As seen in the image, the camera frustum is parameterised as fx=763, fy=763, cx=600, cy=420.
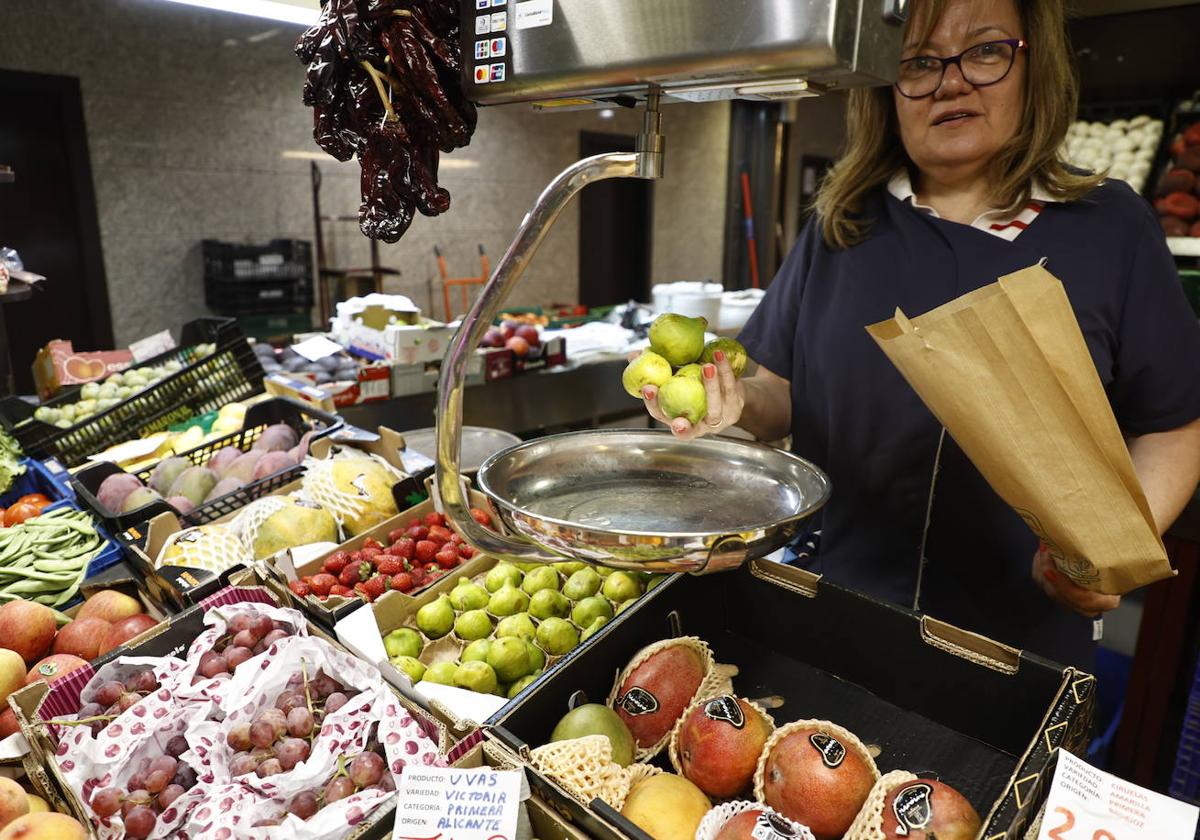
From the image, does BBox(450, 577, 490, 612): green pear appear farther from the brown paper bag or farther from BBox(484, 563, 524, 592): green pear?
the brown paper bag

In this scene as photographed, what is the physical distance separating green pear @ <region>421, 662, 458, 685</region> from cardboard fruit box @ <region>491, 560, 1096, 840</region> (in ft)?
0.92

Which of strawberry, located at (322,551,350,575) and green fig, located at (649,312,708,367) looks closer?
green fig, located at (649,312,708,367)

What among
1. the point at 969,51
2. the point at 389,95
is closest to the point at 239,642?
the point at 389,95

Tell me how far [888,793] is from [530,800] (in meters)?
0.46

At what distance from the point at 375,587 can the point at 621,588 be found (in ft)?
1.79

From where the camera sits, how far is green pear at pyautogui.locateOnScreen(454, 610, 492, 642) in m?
1.57

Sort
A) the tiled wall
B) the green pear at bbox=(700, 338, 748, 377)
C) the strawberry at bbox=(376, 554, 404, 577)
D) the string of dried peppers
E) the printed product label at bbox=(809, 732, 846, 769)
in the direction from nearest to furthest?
the string of dried peppers < the printed product label at bbox=(809, 732, 846, 769) < the green pear at bbox=(700, 338, 748, 377) < the strawberry at bbox=(376, 554, 404, 577) < the tiled wall

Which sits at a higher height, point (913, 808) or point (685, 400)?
point (685, 400)

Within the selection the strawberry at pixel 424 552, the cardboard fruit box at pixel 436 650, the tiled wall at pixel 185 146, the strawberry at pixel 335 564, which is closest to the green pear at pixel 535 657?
the cardboard fruit box at pixel 436 650

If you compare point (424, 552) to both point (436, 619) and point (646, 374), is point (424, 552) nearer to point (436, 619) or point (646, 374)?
point (436, 619)

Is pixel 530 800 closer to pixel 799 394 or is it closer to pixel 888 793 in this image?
pixel 888 793

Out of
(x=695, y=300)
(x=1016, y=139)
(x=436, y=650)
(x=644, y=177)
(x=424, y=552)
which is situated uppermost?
(x=1016, y=139)

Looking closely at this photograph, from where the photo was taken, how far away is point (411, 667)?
141 cm

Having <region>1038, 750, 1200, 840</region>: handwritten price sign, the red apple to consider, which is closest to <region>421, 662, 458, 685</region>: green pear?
the red apple
